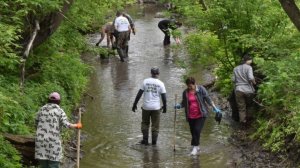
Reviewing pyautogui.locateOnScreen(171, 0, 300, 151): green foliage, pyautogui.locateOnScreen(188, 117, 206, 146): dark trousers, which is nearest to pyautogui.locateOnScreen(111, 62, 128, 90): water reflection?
pyautogui.locateOnScreen(171, 0, 300, 151): green foliage

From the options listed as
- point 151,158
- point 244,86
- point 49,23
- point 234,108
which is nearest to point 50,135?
point 151,158

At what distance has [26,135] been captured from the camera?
10.1 meters

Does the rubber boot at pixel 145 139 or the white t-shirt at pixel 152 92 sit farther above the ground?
the white t-shirt at pixel 152 92

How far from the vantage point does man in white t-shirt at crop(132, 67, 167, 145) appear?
12.5 m

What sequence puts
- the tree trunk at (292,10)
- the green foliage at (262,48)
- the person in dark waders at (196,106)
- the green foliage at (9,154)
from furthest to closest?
1. the person in dark waders at (196,106)
2. the green foliage at (262,48)
3. the green foliage at (9,154)
4. the tree trunk at (292,10)

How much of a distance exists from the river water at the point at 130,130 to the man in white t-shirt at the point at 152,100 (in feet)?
1.20

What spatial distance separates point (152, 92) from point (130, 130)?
5.55ft

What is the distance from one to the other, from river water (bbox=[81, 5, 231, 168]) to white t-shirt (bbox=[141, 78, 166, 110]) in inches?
35.8

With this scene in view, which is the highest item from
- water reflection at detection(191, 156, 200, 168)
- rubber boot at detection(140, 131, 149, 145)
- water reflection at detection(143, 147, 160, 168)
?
rubber boot at detection(140, 131, 149, 145)

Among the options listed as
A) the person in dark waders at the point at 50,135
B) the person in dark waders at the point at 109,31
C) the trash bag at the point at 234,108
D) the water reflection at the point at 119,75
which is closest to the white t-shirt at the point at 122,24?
the person in dark waders at the point at 109,31

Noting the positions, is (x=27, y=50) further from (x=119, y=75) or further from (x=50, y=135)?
(x=119, y=75)

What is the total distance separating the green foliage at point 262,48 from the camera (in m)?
11.8

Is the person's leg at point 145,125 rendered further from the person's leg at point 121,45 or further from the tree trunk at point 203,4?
the person's leg at point 121,45

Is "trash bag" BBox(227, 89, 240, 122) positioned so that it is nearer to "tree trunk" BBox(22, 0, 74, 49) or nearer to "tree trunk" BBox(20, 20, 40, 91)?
"tree trunk" BBox(22, 0, 74, 49)
